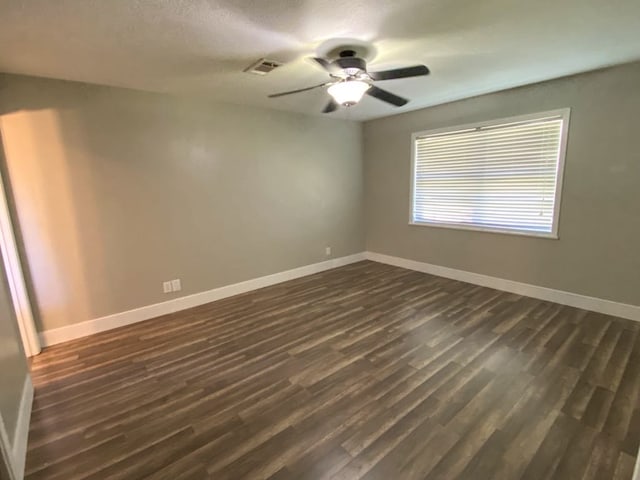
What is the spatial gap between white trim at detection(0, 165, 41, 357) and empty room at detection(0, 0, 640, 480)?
0.02m

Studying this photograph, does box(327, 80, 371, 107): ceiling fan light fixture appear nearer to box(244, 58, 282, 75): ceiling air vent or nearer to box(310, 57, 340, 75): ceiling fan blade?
box(310, 57, 340, 75): ceiling fan blade

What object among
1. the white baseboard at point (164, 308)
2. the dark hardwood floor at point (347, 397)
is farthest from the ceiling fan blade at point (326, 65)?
the white baseboard at point (164, 308)

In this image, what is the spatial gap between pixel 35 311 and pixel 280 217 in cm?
287

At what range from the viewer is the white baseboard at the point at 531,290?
10.6 ft

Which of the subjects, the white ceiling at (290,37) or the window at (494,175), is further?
the window at (494,175)

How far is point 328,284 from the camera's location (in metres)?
4.46

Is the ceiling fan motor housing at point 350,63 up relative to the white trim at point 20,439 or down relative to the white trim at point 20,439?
up

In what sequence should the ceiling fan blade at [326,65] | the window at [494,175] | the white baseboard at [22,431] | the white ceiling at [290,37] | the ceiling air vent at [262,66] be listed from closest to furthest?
the white baseboard at [22,431] → the white ceiling at [290,37] → the ceiling fan blade at [326,65] → the ceiling air vent at [262,66] → the window at [494,175]

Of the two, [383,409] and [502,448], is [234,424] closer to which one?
[383,409]

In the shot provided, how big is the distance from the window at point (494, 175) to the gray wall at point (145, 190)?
1.72 metres

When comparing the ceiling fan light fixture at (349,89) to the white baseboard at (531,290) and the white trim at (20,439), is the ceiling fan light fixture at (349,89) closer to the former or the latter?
the white trim at (20,439)

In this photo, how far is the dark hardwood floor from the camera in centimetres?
166

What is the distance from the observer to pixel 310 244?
4.95m

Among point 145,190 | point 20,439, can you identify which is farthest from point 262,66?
point 20,439
